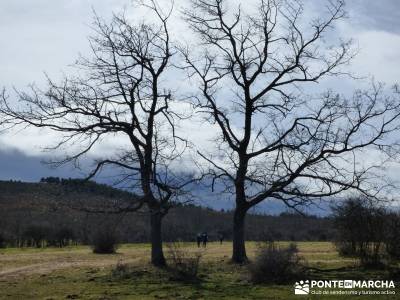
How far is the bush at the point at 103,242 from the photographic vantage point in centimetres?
4697

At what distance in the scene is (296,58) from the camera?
3241cm

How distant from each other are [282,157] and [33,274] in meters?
12.8

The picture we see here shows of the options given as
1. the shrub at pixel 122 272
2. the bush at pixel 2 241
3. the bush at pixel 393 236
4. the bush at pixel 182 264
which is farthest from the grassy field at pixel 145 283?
the bush at pixel 2 241

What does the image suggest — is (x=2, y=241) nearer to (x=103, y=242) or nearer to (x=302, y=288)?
(x=103, y=242)

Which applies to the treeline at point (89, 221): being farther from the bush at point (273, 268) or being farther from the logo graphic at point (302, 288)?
the logo graphic at point (302, 288)

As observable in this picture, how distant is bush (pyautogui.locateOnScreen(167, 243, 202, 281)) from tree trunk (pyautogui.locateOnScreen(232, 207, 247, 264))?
24.4 ft

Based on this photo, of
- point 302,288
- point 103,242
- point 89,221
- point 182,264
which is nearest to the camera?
point 302,288

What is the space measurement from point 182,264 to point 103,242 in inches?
942

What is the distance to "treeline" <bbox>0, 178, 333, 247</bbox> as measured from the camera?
3306cm

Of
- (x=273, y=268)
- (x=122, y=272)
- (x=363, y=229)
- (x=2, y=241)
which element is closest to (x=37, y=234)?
(x=2, y=241)

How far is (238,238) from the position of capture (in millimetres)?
32219

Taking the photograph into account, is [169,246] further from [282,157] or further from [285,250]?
[282,157]

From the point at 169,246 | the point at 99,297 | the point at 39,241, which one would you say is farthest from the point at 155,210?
the point at 39,241

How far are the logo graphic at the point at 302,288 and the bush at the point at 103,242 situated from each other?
27.6 meters
